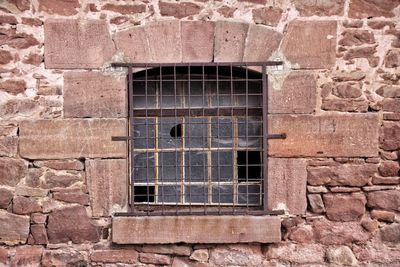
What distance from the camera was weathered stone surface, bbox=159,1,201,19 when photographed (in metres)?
3.93

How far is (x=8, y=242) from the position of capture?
3.99 m

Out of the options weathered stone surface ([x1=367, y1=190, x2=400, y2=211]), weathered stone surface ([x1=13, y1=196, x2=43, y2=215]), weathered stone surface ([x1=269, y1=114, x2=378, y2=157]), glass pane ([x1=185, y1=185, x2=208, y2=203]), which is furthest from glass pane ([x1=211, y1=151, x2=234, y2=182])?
weathered stone surface ([x1=13, y1=196, x2=43, y2=215])

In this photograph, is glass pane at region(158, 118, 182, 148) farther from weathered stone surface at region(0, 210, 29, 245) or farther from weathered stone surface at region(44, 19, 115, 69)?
weathered stone surface at region(0, 210, 29, 245)

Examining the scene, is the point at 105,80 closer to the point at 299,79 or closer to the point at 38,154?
the point at 38,154

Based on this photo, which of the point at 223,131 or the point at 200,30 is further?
the point at 223,131

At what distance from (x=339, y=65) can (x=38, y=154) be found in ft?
7.66

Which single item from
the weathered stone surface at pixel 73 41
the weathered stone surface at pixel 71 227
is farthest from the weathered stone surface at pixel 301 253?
the weathered stone surface at pixel 73 41

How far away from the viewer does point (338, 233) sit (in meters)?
4.00

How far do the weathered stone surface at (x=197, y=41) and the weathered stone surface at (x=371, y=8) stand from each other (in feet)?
3.46

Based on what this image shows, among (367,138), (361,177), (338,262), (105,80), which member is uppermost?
(105,80)

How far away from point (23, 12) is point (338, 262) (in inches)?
118

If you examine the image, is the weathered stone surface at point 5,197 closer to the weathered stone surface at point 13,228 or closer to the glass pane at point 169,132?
the weathered stone surface at point 13,228

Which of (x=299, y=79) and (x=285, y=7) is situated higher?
(x=285, y=7)

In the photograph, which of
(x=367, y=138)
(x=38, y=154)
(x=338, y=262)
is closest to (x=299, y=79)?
(x=367, y=138)
